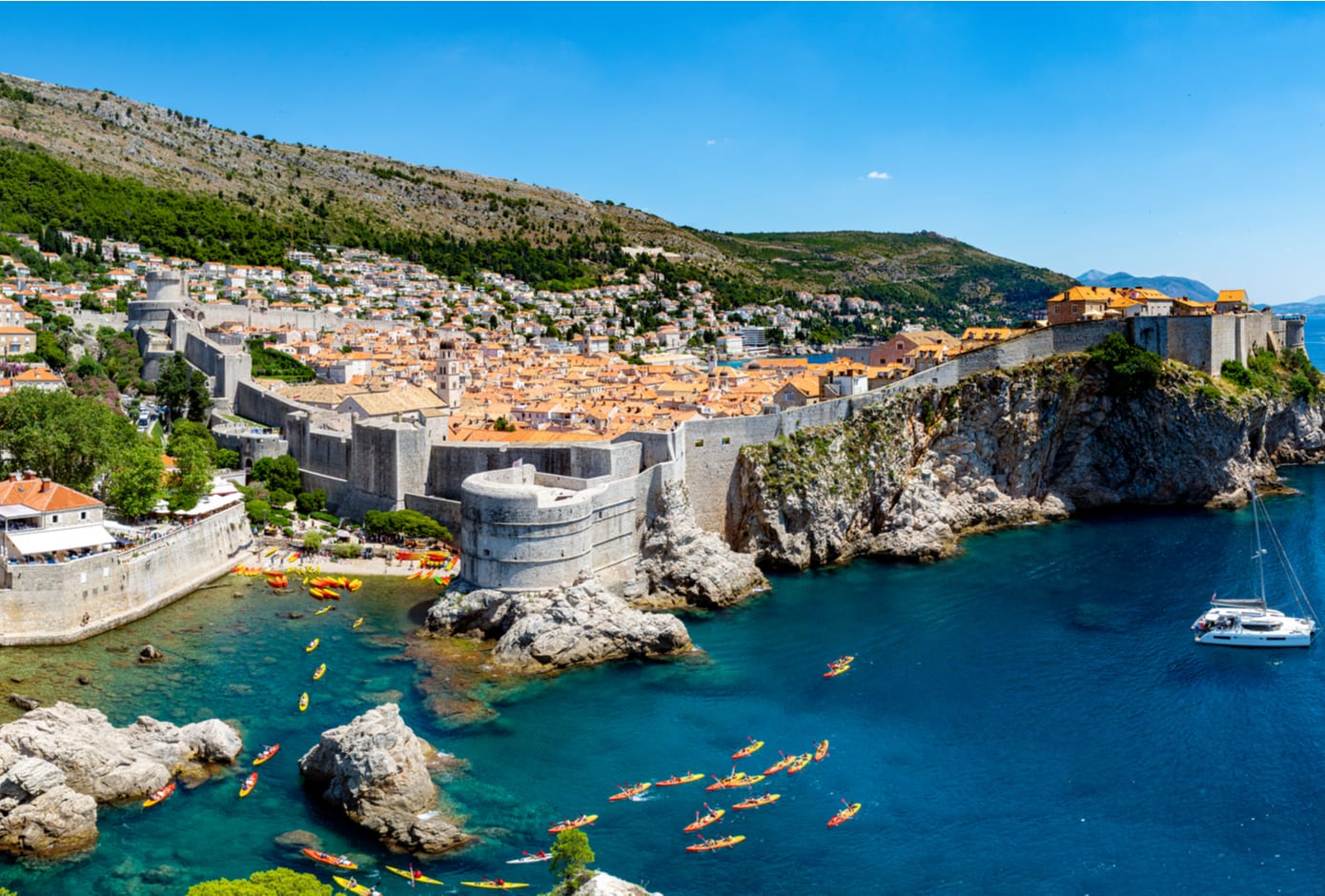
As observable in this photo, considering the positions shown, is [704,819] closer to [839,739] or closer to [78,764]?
[839,739]

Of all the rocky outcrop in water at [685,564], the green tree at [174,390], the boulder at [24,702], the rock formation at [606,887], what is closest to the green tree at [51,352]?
the green tree at [174,390]

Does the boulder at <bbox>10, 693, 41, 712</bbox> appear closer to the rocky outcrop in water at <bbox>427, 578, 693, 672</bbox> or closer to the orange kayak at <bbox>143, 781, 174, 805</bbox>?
the orange kayak at <bbox>143, 781, 174, 805</bbox>

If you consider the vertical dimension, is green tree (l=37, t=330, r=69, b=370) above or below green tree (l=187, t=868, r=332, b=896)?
above

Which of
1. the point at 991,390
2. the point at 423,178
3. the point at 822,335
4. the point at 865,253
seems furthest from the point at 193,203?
the point at 865,253

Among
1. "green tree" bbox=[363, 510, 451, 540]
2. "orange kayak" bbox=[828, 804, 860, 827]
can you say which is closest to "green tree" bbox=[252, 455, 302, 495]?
"green tree" bbox=[363, 510, 451, 540]

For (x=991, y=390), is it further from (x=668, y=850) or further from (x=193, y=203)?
→ (x=193, y=203)

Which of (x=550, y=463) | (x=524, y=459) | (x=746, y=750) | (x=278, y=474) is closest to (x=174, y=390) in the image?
(x=278, y=474)
